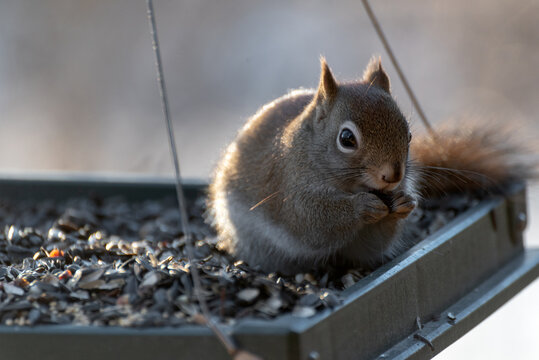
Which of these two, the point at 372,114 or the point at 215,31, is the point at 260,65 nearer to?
the point at 215,31

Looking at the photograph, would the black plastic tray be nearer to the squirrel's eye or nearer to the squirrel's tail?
the squirrel's tail

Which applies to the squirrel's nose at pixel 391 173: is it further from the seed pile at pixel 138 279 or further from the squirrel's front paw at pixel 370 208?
the seed pile at pixel 138 279

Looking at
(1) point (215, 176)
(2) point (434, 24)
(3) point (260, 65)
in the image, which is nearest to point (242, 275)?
(1) point (215, 176)

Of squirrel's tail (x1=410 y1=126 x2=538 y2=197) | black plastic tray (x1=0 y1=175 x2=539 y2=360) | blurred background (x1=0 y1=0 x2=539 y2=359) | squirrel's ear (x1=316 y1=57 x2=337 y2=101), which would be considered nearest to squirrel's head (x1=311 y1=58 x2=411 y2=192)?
squirrel's ear (x1=316 y1=57 x2=337 y2=101)

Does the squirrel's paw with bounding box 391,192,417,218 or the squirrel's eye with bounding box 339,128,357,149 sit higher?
the squirrel's eye with bounding box 339,128,357,149

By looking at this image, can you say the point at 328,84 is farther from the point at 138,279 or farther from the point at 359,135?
the point at 138,279

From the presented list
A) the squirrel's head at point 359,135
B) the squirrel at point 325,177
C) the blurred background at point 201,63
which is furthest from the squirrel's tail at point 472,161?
the blurred background at point 201,63

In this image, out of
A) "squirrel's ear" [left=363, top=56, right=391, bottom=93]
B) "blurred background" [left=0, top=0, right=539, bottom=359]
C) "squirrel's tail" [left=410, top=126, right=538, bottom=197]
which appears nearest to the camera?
"squirrel's ear" [left=363, top=56, right=391, bottom=93]
